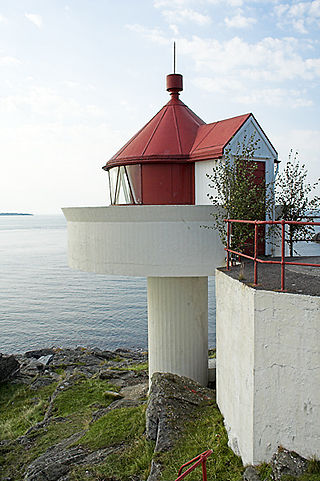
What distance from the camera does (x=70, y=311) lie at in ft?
134

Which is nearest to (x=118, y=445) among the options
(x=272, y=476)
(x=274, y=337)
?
(x=272, y=476)

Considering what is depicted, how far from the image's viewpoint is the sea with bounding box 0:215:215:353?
3175 centimetres

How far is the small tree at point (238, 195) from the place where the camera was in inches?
363

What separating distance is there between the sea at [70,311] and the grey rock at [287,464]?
77.1 feet

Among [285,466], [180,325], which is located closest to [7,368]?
[180,325]

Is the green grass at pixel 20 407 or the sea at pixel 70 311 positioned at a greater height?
the green grass at pixel 20 407

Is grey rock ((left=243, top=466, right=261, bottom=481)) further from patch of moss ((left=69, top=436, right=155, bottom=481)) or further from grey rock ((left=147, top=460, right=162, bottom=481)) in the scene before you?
patch of moss ((left=69, top=436, right=155, bottom=481))

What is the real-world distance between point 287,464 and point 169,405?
3.59 m

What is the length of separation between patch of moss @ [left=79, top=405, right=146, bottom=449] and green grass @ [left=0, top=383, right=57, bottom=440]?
319cm

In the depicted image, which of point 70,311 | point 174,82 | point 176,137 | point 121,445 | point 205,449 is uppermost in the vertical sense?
point 174,82

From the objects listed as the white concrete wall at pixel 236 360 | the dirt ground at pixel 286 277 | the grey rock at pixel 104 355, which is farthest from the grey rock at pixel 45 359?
the dirt ground at pixel 286 277

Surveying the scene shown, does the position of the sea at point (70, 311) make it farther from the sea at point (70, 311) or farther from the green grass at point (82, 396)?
the green grass at point (82, 396)

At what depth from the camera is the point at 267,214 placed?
34.4ft

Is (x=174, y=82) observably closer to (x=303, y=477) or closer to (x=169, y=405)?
(x=169, y=405)
